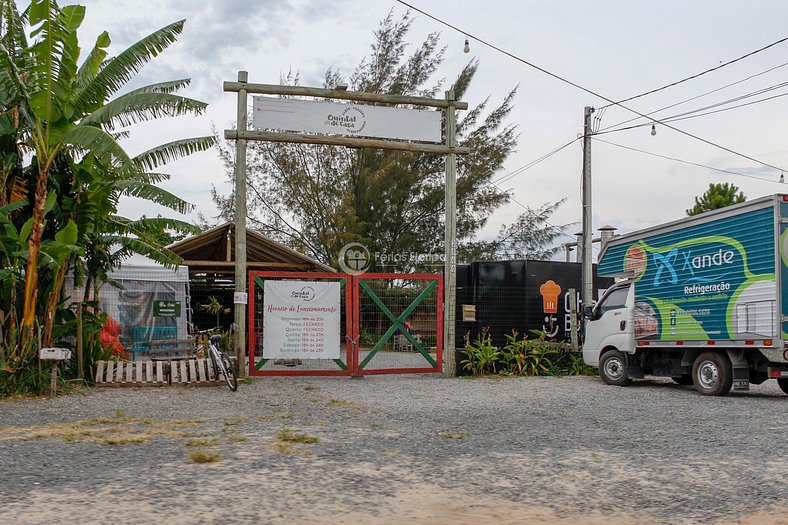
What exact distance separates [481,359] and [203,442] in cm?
979

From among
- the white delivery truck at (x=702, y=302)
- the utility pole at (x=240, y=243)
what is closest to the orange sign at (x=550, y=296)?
the white delivery truck at (x=702, y=302)

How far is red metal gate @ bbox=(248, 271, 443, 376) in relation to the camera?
51.1ft

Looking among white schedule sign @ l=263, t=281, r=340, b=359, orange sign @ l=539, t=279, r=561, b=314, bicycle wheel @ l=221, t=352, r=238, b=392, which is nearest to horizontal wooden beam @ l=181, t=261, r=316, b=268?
white schedule sign @ l=263, t=281, r=340, b=359

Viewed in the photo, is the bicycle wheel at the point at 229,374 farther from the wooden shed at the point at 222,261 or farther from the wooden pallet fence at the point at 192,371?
the wooden shed at the point at 222,261

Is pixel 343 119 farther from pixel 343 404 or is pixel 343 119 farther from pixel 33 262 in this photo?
pixel 33 262

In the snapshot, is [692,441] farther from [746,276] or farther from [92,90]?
[92,90]

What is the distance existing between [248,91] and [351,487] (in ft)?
35.8

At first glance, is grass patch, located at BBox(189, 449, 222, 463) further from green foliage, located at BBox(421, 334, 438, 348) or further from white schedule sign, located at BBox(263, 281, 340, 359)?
green foliage, located at BBox(421, 334, 438, 348)

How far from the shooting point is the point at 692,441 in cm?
818

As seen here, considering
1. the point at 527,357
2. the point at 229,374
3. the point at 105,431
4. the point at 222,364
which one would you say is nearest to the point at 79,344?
the point at 222,364

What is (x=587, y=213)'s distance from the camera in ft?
60.6

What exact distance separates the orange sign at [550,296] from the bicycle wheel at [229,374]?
8209mm

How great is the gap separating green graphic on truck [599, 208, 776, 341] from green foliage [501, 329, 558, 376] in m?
3.28

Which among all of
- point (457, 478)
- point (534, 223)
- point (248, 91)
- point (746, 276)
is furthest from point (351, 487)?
point (534, 223)
